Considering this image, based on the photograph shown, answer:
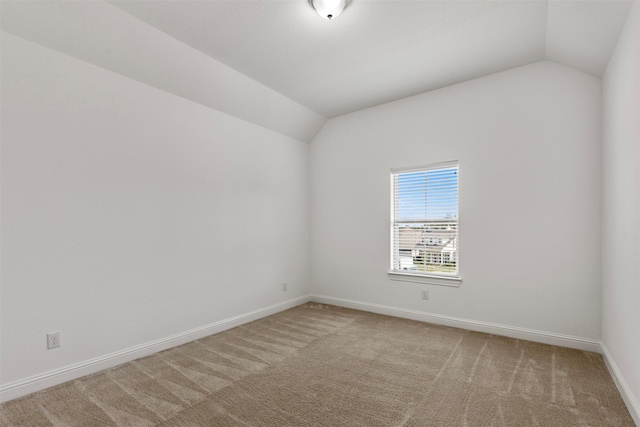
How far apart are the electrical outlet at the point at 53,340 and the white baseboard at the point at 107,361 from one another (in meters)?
0.20

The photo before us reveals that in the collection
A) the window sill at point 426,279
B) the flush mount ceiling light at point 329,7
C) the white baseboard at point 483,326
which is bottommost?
the white baseboard at point 483,326

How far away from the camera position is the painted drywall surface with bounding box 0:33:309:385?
2.32 meters

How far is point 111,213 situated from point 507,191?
4.04 meters

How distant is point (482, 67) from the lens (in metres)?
3.39

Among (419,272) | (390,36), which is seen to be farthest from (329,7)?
(419,272)

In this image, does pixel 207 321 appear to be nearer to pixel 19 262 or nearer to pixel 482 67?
pixel 19 262

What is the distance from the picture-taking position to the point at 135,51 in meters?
2.74

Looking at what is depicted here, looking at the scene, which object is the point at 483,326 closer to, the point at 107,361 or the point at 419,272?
the point at 419,272

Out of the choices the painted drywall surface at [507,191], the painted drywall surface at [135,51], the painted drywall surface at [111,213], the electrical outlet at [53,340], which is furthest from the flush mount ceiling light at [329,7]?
the electrical outlet at [53,340]

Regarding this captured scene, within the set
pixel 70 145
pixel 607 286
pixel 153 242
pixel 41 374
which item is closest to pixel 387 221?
pixel 607 286

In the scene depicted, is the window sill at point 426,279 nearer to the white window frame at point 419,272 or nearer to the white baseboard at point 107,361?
the white window frame at point 419,272

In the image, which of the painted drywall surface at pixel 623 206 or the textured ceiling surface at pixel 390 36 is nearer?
the painted drywall surface at pixel 623 206

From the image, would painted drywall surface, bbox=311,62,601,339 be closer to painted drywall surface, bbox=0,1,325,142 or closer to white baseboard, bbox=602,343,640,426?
white baseboard, bbox=602,343,640,426

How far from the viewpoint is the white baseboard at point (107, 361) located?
229 cm
